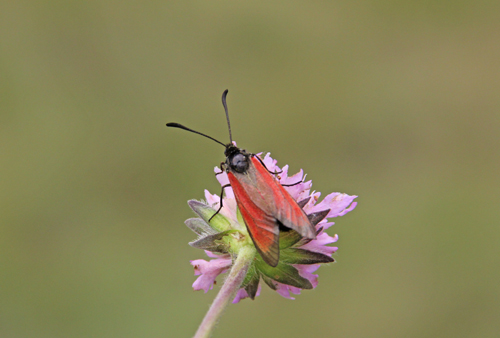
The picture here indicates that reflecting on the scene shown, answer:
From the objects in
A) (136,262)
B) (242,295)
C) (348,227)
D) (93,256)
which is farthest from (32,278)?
(242,295)

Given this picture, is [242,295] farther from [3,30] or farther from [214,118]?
[3,30]

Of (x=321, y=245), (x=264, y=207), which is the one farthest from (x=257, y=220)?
(x=321, y=245)

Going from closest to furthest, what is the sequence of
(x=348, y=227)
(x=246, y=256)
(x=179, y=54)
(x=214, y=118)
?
(x=246, y=256) → (x=348, y=227) → (x=214, y=118) → (x=179, y=54)

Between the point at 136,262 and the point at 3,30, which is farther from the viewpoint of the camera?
the point at 3,30

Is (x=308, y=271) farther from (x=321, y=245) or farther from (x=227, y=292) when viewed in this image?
(x=227, y=292)

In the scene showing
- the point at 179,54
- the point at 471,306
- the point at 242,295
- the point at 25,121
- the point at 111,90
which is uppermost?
the point at 179,54

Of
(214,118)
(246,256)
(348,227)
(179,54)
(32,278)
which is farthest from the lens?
(179,54)
